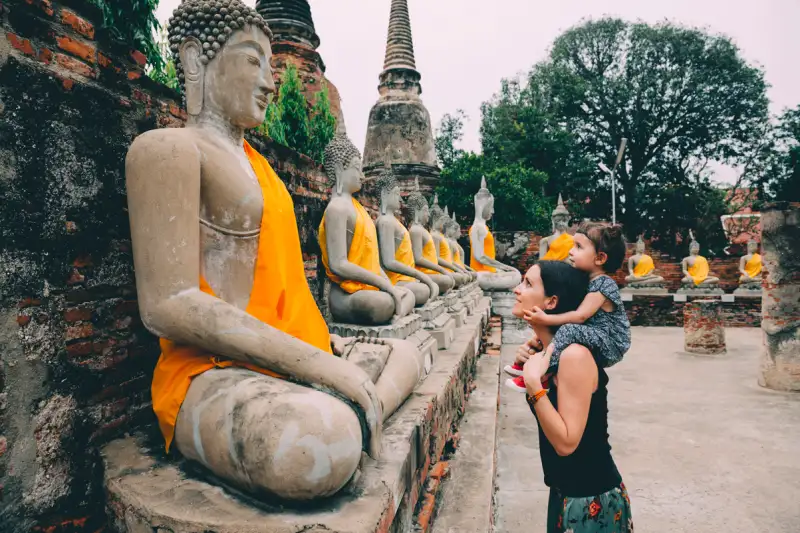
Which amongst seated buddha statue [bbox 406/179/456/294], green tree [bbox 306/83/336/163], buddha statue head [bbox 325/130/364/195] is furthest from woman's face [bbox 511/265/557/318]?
green tree [bbox 306/83/336/163]

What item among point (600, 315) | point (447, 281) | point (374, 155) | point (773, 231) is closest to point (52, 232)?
point (600, 315)

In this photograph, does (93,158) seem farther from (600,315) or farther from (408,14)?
(408,14)

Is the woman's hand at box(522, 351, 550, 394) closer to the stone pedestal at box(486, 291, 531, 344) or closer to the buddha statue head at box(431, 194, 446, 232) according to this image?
the stone pedestal at box(486, 291, 531, 344)

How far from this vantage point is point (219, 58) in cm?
192

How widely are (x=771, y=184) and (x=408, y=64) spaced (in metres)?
17.4

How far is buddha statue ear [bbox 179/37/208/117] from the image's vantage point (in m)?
1.92

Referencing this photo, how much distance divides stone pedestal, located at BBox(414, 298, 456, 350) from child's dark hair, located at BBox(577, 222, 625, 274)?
2.35 m

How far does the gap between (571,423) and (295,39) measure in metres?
9.03

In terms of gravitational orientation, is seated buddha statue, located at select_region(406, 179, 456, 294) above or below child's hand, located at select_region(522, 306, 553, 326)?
above

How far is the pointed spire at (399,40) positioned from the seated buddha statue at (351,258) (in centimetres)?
1239

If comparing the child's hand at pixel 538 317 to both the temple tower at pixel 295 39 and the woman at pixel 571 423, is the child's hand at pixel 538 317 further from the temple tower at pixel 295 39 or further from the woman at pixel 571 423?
the temple tower at pixel 295 39

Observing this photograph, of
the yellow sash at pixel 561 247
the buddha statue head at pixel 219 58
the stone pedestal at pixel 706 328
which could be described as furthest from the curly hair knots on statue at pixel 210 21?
the stone pedestal at pixel 706 328

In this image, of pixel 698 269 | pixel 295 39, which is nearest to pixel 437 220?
pixel 295 39

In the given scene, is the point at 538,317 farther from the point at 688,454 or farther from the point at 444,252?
the point at 444,252
